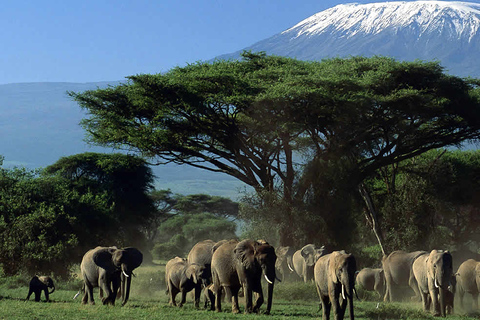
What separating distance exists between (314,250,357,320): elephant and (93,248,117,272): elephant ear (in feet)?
20.1

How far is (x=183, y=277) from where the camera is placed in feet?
69.1

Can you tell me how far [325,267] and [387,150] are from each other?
2243 centimetres

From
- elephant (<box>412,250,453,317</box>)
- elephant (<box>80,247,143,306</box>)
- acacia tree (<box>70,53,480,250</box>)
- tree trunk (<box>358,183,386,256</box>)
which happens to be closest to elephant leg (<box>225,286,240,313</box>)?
elephant (<box>80,247,143,306</box>)

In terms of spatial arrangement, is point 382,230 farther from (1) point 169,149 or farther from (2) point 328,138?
(1) point 169,149

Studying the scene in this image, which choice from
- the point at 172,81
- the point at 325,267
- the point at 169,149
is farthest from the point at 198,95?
the point at 325,267

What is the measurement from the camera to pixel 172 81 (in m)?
34.5

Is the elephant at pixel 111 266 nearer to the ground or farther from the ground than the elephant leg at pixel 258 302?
farther from the ground

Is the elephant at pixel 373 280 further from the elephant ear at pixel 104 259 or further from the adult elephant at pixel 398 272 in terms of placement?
the elephant ear at pixel 104 259

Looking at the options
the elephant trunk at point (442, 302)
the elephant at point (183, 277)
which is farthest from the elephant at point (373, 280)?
the elephant at point (183, 277)

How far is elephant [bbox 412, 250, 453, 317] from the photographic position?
64.7 ft

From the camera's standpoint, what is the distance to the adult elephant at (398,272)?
2498 centimetres

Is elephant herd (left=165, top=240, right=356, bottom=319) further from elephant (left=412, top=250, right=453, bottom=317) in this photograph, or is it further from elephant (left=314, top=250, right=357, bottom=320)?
elephant (left=412, top=250, right=453, bottom=317)

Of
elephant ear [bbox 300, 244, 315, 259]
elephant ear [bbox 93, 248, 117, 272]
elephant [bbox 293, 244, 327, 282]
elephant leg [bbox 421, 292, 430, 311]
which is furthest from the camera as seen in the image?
elephant ear [bbox 300, 244, 315, 259]

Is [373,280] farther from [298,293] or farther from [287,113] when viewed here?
[287,113]
